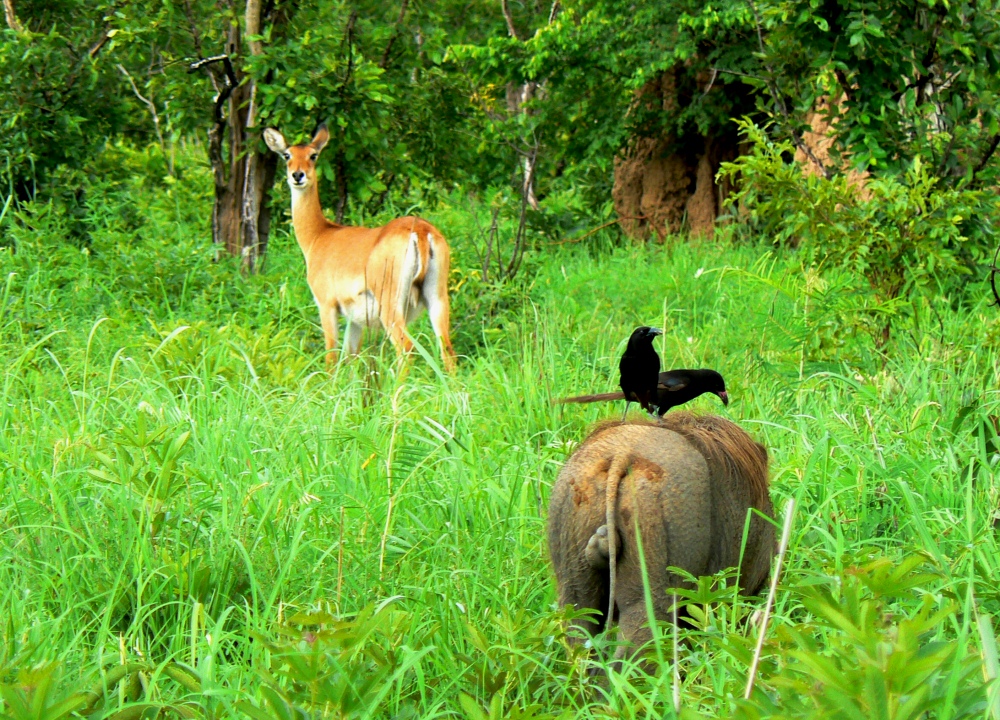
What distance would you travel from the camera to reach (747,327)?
6371 millimetres

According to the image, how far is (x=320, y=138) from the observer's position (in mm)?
7988

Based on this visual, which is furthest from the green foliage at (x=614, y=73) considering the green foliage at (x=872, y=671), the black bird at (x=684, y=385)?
the green foliage at (x=872, y=671)

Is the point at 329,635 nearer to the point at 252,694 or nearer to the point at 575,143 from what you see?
the point at 252,694

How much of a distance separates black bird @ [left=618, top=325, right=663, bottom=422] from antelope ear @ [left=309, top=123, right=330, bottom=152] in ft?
17.3

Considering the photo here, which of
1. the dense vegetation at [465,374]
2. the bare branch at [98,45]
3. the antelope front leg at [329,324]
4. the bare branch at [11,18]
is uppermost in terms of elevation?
the bare branch at [11,18]

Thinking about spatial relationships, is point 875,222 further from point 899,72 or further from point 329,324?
point 329,324

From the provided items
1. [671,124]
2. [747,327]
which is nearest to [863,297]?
[747,327]

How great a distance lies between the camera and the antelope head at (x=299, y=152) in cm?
794

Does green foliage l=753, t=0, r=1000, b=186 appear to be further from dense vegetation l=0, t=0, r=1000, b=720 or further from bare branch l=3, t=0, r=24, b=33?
bare branch l=3, t=0, r=24, b=33

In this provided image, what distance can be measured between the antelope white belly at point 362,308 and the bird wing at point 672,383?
14.2ft

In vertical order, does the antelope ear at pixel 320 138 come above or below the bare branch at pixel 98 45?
below

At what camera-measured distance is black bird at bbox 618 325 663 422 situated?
3121 mm

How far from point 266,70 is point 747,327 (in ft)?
13.0

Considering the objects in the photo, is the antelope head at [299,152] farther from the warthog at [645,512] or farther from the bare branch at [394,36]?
the warthog at [645,512]
